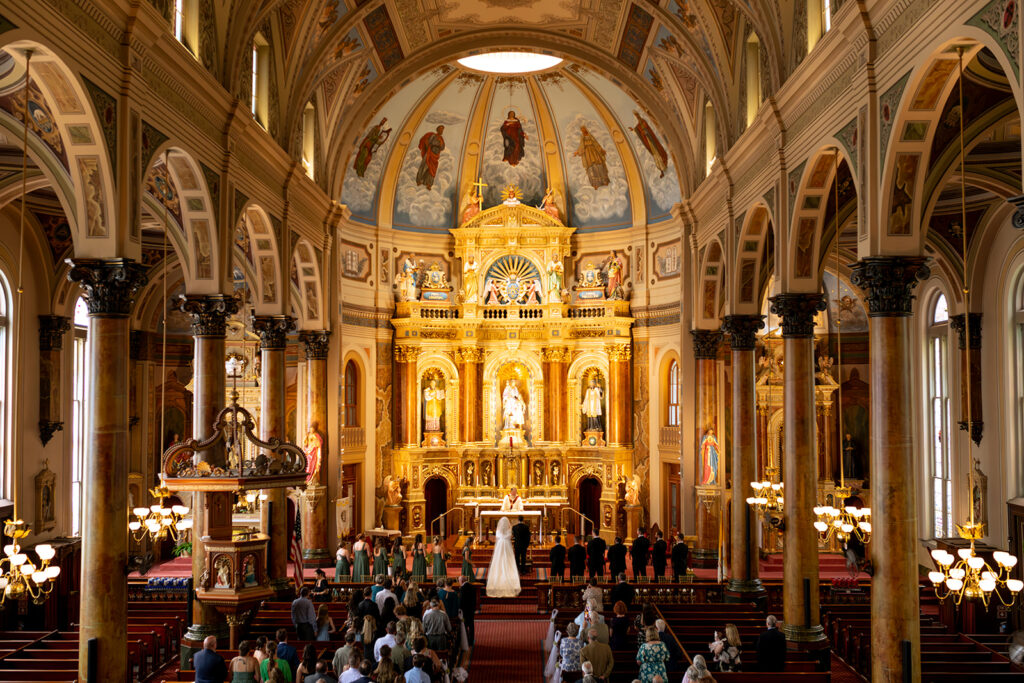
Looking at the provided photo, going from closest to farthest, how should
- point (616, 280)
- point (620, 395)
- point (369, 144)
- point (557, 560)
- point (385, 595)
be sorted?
point (385, 595) < point (557, 560) < point (369, 144) < point (620, 395) < point (616, 280)

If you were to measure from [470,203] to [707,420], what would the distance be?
12913mm

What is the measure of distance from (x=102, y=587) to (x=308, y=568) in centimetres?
1426

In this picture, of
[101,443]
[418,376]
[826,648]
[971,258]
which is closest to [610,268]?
[418,376]

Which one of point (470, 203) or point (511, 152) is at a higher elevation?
point (511, 152)

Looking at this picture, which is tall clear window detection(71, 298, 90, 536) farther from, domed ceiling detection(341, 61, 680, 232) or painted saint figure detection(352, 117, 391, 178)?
painted saint figure detection(352, 117, 391, 178)

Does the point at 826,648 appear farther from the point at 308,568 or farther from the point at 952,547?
the point at 308,568

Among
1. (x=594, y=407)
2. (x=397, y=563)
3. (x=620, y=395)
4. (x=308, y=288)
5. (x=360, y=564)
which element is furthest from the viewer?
(x=594, y=407)

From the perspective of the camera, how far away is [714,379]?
1073 inches

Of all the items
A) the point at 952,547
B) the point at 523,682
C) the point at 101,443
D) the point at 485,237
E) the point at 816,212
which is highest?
the point at 485,237

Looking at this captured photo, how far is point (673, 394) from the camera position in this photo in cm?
3212

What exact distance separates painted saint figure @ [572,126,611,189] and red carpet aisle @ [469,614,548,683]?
17891 millimetres

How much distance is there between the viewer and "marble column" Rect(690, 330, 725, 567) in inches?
1068

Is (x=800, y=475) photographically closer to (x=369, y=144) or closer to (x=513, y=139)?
(x=369, y=144)

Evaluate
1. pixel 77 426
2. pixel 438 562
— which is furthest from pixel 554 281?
pixel 77 426
